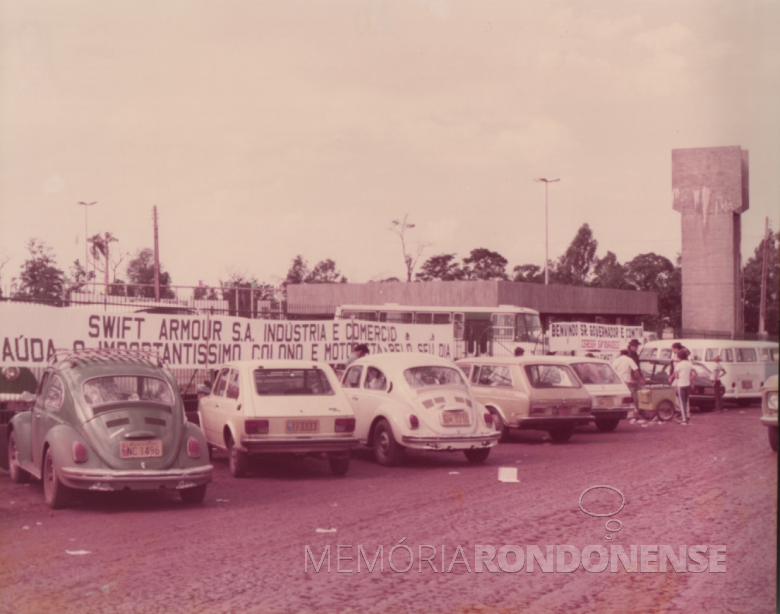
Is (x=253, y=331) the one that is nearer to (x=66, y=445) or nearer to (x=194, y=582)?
(x=66, y=445)

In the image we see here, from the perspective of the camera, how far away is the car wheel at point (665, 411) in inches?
821

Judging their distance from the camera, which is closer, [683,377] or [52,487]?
[52,487]

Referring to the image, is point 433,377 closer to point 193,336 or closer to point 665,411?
point 193,336

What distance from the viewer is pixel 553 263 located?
246 ft

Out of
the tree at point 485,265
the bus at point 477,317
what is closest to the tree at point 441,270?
the tree at point 485,265

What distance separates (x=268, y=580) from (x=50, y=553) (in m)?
1.98

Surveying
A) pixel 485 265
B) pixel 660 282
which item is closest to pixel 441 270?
pixel 485 265

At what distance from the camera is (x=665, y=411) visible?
Result: 20.9m

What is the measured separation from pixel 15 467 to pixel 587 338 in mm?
22260

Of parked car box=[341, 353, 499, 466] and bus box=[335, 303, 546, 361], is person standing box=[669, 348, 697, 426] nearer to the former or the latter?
parked car box=[341, 353, 499, 466]

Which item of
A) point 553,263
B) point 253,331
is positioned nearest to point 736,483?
point 253,331

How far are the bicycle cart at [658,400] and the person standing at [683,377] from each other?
1008 millimetres

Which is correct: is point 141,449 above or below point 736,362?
below

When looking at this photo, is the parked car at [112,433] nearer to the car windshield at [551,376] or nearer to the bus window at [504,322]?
the car windshield at [551,376]
